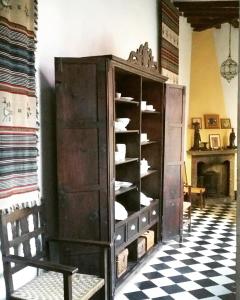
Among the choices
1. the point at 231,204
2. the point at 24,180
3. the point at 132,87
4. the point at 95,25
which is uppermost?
the point at 95,25

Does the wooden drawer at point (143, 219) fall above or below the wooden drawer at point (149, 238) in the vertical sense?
above

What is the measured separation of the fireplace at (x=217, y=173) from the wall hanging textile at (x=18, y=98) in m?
5.70

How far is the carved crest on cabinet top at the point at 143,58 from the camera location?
3.57m

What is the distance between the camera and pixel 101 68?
284 cm

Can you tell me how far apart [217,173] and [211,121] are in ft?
4.00

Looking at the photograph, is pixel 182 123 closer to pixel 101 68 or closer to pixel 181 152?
pixel 181 152

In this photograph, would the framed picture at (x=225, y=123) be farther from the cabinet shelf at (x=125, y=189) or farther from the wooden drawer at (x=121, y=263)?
the wooden drawer at (x=121, y=263)

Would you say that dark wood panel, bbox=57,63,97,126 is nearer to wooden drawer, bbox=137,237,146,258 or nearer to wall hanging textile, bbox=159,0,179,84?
wooden drawer, bbox=137,237,146,258

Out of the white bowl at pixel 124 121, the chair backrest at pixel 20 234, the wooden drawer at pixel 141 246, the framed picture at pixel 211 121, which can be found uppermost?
the framed picture at pixel 211 121

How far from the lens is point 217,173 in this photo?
8.06 metres

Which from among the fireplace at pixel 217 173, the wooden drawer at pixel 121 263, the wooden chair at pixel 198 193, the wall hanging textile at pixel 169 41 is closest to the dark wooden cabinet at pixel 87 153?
the wooden drawer at pixel 121 263

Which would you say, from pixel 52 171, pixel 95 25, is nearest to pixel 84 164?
pixel 52 171

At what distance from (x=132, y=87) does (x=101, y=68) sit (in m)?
0.98

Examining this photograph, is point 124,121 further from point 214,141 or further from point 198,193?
point 214,141
